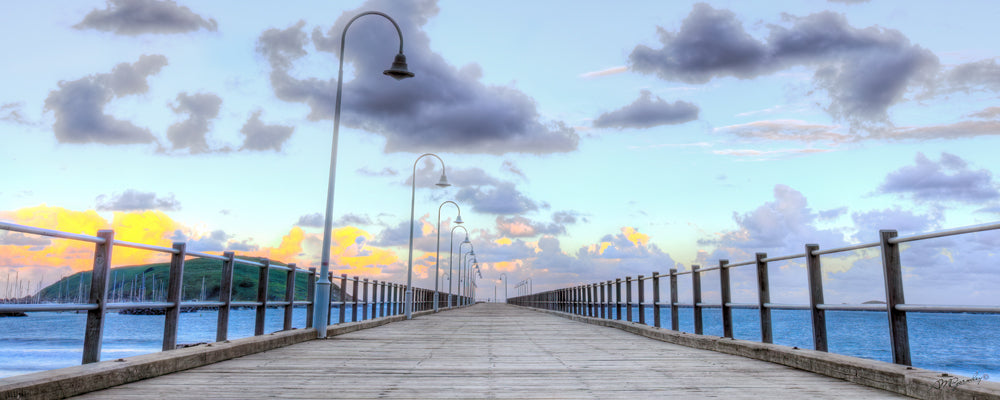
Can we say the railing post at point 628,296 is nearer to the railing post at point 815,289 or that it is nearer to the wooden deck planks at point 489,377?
the wooden deck planks at point 489,377

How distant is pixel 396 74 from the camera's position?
1595 centimetres

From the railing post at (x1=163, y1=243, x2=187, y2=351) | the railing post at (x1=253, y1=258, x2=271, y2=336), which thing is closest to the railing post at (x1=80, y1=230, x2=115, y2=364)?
the railing post at (x1=163, y1=243, x2=187, y2=351)

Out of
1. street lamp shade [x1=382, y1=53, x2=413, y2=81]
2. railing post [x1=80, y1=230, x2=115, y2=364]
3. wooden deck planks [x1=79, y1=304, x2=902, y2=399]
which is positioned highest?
street lamp shade [x1=382, y1=53, x2=413, y2=81]

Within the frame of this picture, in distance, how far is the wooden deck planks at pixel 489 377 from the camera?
5.52m

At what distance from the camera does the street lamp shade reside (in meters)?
15.9

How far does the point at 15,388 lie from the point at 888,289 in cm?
701

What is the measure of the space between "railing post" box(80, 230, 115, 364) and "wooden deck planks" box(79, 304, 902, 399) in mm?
604

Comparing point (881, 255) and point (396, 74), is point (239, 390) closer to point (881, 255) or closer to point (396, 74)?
point (881, 255)

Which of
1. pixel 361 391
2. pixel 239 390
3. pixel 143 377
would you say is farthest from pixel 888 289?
pixel 143 377

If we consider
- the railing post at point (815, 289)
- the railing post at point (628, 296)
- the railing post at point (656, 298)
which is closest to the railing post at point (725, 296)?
the railing post at point (815, 289)

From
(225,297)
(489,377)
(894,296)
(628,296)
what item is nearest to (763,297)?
(894,296)

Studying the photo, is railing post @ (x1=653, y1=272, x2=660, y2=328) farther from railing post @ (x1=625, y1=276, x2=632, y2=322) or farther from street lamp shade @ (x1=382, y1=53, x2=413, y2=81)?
street lamp shade @ (x1=382, y1=53, x2=413, y2=81)

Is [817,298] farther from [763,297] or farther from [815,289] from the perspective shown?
[763,297]

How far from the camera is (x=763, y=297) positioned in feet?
29.9
